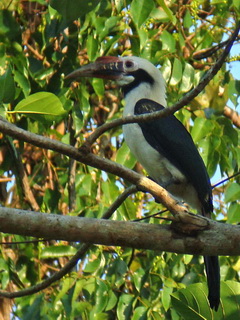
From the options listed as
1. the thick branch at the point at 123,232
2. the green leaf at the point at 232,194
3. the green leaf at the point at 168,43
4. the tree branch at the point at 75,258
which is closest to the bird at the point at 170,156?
the green leaf at the point at 232,194

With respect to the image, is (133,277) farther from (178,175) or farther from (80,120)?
(80,120)

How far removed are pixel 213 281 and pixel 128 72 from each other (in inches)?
62.1

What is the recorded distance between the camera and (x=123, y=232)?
2.92 m

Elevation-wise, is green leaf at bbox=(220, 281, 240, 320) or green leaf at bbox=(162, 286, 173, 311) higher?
green leaf at bbox=(162, 286, 173, 311)

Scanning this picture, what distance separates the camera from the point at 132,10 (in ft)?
13.1

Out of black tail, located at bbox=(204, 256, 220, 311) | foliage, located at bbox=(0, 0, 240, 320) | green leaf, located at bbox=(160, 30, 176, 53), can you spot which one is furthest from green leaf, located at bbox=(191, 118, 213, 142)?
black tail, located at bbox=(204, 256, 220, 311)

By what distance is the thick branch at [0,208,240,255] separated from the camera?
279 cm

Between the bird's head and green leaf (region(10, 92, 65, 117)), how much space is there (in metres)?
1.35

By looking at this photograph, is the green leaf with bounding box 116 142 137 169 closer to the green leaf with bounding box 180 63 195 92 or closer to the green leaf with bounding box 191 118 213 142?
the green leaf with bounding box 191 118 213 142

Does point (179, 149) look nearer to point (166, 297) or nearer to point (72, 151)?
point (166, 297)

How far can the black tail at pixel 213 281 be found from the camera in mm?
3502

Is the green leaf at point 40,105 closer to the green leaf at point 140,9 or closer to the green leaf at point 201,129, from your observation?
the green leaf at point 140,9

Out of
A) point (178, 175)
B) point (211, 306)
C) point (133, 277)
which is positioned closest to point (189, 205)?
point (178, 175)

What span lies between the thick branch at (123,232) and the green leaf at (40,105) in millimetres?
507
